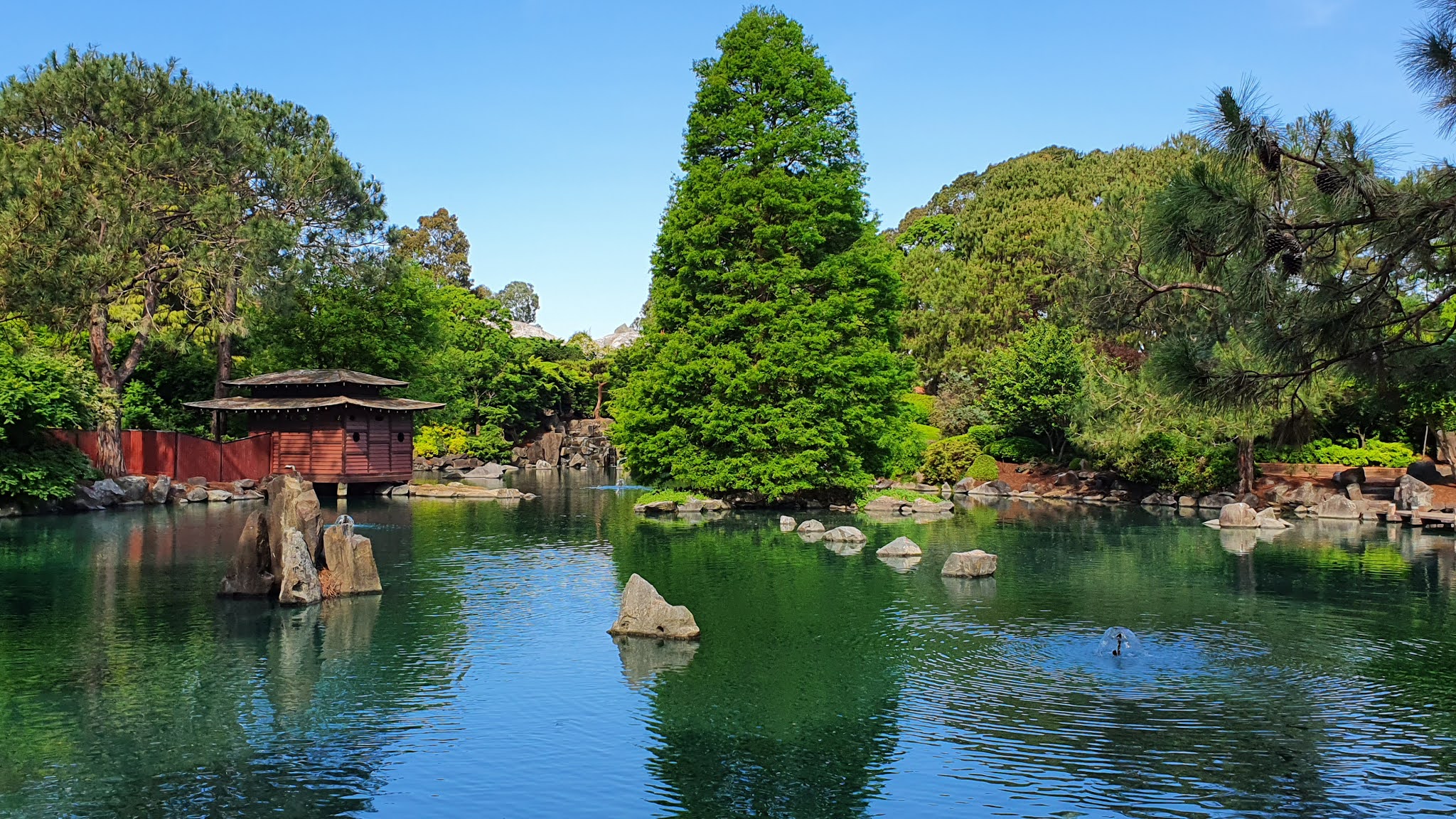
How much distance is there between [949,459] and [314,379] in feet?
86.5

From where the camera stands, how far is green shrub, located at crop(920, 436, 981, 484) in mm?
48781

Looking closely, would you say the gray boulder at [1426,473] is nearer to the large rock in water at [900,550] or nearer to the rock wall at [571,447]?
the large rock in water at [900,550]

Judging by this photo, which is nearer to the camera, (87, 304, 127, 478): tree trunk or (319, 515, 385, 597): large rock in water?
(319, 515, 385, 597): large rock in water

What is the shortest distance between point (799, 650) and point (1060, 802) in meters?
5.98

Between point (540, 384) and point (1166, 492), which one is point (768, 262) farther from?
point (540, 384)

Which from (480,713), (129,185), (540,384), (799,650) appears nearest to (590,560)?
(799,650)

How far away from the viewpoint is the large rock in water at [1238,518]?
32219mm

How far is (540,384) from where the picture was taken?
69750mm

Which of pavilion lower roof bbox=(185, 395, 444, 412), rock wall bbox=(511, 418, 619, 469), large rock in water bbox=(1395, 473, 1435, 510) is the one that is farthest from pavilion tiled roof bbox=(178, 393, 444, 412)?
large rock in water bbox=(1395, 473, 1435, 510)

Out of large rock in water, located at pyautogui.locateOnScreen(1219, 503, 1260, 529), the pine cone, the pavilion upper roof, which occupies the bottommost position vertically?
large rock in water, located at pyautogui.locateOnScreen(1219, 503, 1260, 529)

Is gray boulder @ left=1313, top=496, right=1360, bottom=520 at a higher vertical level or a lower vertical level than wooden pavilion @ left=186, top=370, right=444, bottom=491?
lower

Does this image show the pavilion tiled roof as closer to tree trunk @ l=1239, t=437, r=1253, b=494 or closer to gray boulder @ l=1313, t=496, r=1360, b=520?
tree trunk @ l=1239, t=437, r=1253, b=494

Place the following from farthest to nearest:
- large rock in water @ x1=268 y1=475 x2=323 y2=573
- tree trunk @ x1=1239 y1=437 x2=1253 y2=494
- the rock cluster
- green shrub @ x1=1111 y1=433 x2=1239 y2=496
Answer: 1. green shrub @ x1=1111 y1=433 x2=1239 y2=496
2. tree trunk @ x1=1239 y1=437 x2=1253 y2=494
3. large rock in water @ x1=268 y1=475 x2=323 y2=573
4. the rock cluster

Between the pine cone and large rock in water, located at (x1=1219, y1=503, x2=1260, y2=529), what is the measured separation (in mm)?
23376
